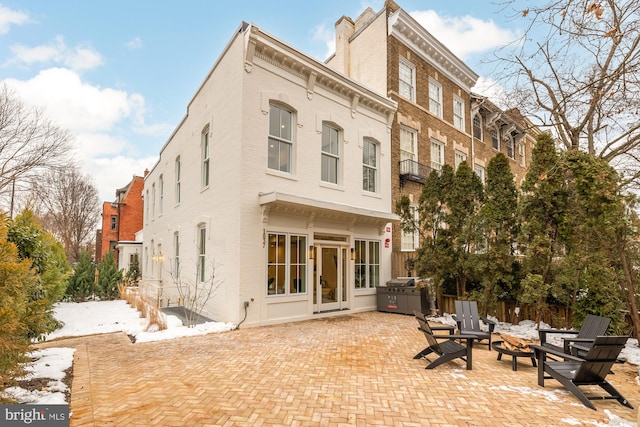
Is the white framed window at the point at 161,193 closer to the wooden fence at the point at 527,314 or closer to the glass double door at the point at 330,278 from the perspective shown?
the glass double door at the point at 330,278

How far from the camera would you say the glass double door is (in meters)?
10.5

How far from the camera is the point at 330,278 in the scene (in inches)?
434

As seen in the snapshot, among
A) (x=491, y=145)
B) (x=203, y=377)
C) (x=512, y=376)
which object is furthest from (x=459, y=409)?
(x=491, y=145)

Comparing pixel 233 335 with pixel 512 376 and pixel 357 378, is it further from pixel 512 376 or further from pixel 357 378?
pixel 512 376

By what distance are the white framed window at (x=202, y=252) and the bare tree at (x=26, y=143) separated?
44.9 ft

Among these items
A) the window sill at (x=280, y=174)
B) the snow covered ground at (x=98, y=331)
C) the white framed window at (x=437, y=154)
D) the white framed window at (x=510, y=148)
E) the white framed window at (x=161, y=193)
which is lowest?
the snow covered ground at (x=98, y=331)

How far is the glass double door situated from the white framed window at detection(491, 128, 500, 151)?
14918mm

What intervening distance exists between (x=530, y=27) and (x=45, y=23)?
15479 millimetres

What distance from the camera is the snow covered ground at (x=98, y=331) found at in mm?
4184

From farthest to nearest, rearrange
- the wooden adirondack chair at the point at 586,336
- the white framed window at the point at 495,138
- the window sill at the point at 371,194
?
1. the white framed window at the point at 495,138
2. the window sill at the point at 371,194
3. the wooden adirondack chair at the point at 586,336

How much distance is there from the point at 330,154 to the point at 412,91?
6.72 meters


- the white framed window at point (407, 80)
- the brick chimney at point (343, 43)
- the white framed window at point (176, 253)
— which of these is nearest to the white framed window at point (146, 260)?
the white framed window at point (176, 253)

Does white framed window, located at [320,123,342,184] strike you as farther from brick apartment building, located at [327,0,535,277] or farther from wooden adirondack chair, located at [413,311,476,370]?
wooden adirondack chair, located at [413,311,476,370]

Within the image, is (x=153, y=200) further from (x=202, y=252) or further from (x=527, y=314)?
(x=527, y=314)
